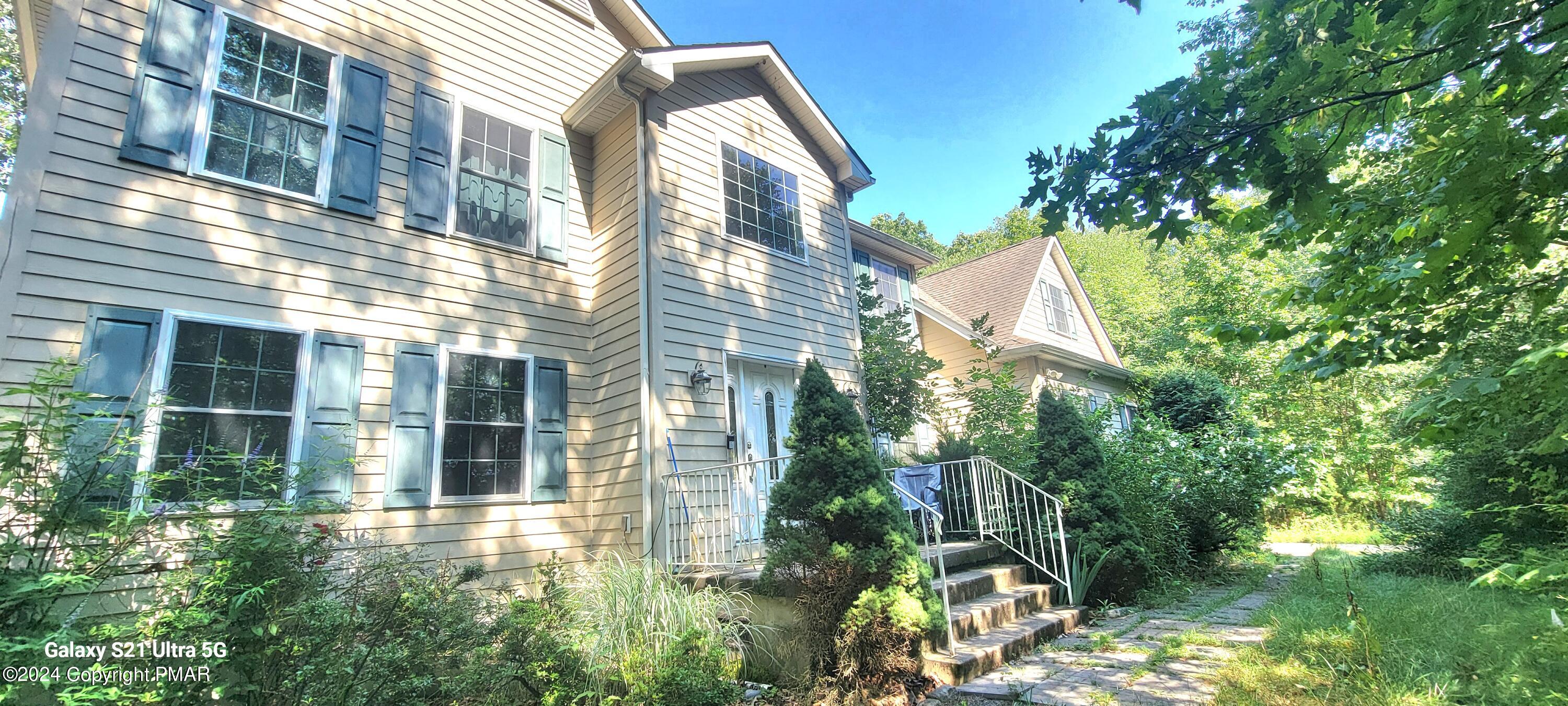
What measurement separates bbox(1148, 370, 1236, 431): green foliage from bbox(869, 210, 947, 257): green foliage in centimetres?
2074

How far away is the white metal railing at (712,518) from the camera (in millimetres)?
5840

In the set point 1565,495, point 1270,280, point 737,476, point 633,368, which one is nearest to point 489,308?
point 633,368

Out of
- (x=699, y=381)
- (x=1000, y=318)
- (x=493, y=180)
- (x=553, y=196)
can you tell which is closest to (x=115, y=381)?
(x=493, y=180)

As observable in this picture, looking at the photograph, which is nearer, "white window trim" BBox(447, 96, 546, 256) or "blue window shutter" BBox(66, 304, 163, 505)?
"blue window shutter" BBox(66, 304, 163, 505)

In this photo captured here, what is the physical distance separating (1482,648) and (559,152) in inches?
318

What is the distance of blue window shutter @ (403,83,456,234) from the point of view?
19.7ft

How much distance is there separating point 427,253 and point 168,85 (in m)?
2.01

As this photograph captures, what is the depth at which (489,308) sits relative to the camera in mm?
6242

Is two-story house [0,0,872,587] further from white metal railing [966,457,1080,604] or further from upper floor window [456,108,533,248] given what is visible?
white metal railing [966,457,1080,604]

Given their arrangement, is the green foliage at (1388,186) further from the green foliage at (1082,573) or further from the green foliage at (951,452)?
the green foliage at (951,452)

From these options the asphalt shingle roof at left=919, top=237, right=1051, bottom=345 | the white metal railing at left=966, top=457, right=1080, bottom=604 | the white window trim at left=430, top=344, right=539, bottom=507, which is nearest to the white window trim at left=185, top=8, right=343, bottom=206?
the white window trim at left=430, top=344, right=539, bottom=507

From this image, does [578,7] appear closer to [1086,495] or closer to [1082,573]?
[1086,495]

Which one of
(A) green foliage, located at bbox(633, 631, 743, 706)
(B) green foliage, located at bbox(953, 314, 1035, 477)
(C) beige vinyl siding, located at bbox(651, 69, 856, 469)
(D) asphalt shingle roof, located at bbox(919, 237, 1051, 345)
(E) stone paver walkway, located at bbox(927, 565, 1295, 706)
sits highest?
(D) asphalt shingle roof, located at bbox(919, 237, 1051, 345)

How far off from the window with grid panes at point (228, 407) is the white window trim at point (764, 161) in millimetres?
4170
